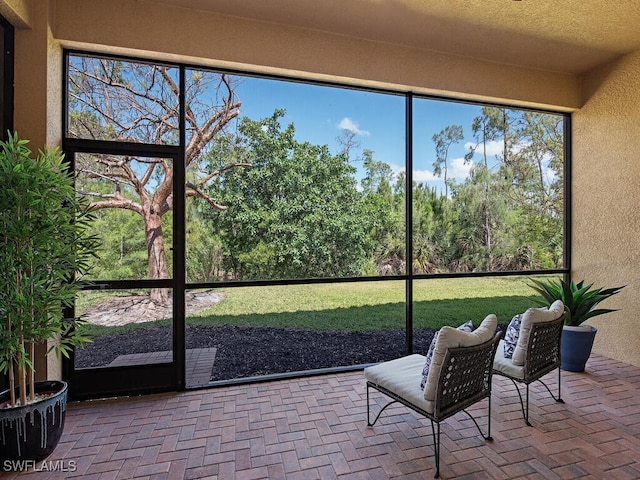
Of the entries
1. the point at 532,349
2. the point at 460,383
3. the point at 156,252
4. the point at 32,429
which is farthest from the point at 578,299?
the point at 32,429

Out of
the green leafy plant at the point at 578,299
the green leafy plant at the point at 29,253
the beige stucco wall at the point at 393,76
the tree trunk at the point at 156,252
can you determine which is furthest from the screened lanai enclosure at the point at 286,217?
the green leafy plant at the point at 29,253

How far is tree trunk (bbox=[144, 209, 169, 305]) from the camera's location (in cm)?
309

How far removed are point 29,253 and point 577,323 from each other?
4.84 metres

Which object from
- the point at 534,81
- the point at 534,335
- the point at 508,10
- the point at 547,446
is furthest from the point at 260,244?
the point at 534,81

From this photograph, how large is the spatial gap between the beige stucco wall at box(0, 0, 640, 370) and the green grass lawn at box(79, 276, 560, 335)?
103 cm

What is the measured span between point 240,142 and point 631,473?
4.21m

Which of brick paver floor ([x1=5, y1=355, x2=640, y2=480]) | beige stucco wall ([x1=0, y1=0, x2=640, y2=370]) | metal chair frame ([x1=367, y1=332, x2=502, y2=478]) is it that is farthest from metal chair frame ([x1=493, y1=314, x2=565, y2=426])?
beige stucco wall ([x1=0, y1=0, x2=640, y2=370])

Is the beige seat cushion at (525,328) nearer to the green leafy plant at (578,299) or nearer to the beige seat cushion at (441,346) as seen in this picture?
the beige seat cushion at (441,346)

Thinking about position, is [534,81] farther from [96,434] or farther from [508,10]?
[96,434]

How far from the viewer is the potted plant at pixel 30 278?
1.96m

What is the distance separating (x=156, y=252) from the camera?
3109mm

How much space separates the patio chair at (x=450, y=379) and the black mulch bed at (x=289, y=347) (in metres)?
1.64

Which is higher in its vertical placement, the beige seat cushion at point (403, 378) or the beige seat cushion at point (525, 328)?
the beige seat cushion at point (525, 328)

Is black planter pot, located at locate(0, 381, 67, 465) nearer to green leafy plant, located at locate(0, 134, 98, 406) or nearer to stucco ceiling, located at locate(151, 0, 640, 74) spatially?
green leafy plant, located at locate(0, 134, 98, 406)
